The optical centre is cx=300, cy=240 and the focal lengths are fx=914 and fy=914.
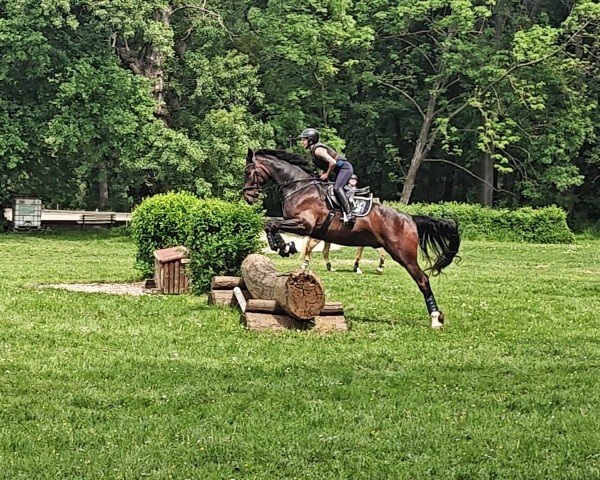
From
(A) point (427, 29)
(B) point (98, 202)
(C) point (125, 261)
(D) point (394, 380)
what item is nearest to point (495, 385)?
(D) point (394, 380)

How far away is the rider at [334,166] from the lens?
41.9 ft

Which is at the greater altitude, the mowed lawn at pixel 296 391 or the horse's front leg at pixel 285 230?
the horse's front leg at pixel 285 230

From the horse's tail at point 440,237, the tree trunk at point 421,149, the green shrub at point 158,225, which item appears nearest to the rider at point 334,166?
the horse's tail at point 440,237

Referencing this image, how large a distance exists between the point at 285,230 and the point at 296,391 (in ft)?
15.0

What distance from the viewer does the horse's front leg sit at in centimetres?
1257

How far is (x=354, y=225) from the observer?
13.0 metres

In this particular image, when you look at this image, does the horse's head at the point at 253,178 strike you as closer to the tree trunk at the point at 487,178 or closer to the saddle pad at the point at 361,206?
the saddle pad at the point at 361,206

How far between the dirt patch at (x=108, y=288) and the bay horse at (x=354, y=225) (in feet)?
12.5

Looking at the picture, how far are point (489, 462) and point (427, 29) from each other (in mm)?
40254

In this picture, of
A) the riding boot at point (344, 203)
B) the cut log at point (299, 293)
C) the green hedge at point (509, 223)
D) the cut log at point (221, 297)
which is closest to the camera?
the cut log at point (299, 293)

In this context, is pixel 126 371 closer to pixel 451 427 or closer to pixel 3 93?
pixel 451 427

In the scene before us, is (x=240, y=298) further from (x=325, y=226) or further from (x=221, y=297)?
(x=325, y=226)

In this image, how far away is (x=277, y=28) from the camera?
38.8m

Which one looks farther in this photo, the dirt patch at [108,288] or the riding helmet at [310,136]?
the dirt patch at [108,288]
